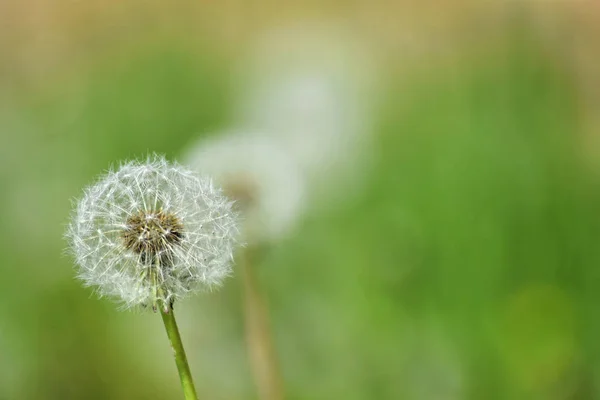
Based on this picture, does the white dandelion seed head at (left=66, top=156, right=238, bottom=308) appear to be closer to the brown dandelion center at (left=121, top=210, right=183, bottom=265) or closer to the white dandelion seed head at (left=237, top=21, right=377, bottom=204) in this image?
the brown dandelion center at (left=121, top=210, right=183, bottom=265)

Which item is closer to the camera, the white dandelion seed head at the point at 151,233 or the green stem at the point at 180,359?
the green stem at the point at 180,359

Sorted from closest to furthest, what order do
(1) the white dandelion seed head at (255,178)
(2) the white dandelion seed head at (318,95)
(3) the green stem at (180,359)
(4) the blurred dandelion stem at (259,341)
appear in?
(3) the green stem at (180,359) < (4) the blurred dandelion stem at (259,341) < (1) the white dandelion seed head at (255,178) < (2) the white dandelion seed head at (318,95)

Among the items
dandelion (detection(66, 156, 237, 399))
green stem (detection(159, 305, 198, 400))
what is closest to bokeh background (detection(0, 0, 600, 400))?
dandelion (detection(66, 156, 237, 399))

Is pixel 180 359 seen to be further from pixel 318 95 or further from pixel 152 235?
pixel 318 95

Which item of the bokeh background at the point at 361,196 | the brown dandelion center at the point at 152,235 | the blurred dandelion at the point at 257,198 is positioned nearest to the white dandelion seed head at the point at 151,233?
the brown dandelion center at the point at 152,235

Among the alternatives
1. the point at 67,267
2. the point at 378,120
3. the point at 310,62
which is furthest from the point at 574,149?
the point at 67,267

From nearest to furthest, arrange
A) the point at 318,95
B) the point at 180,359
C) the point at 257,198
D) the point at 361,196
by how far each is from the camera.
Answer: the point at 180,359, the point at 257,198, the point at 361,196, the point at 318,95

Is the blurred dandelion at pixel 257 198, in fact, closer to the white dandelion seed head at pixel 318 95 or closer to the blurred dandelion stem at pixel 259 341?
the blurred dandelion stem at pixel 259 341

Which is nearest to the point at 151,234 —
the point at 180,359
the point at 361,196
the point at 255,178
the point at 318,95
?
the point at 180,359
